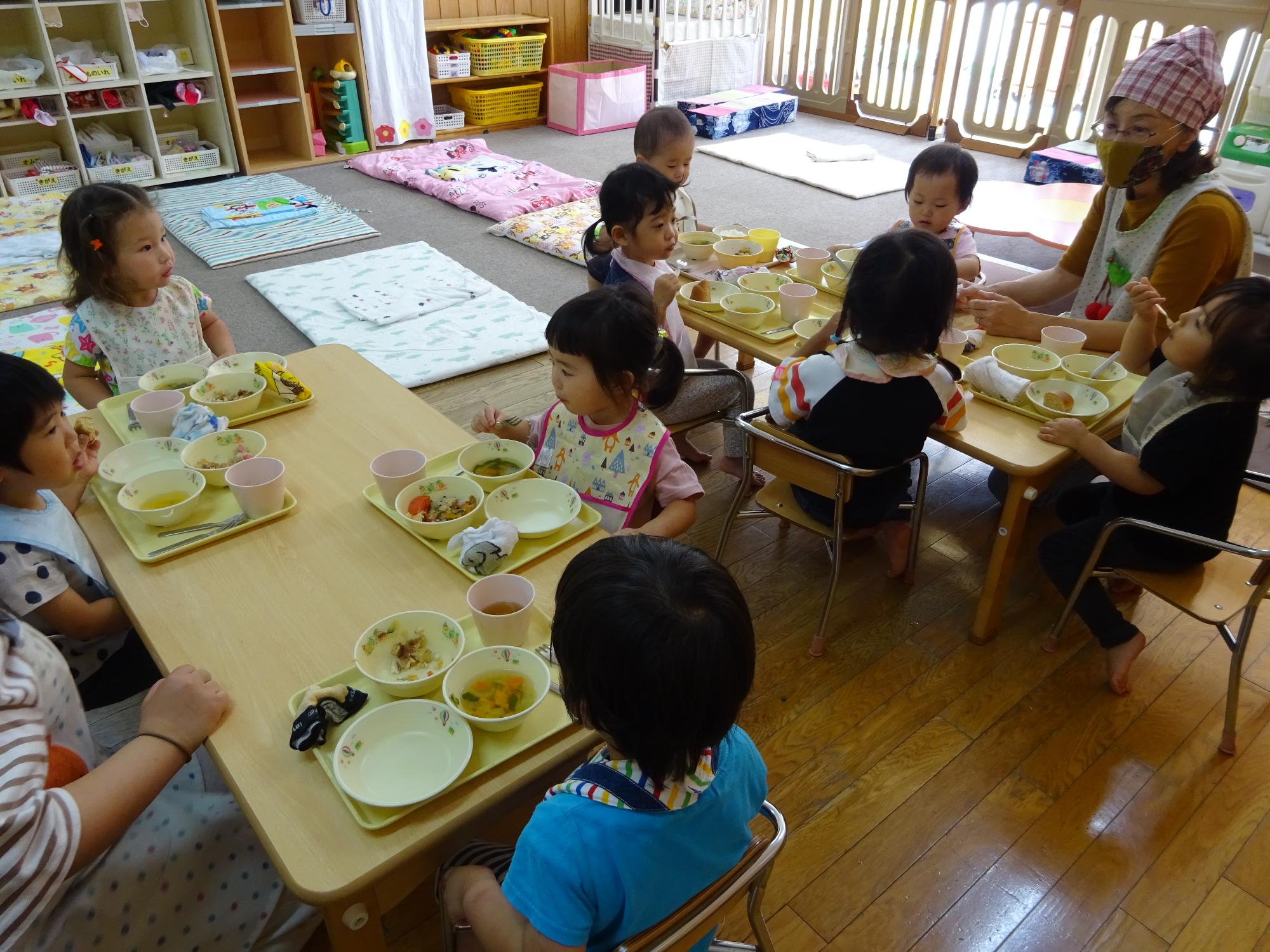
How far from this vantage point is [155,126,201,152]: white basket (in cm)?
500

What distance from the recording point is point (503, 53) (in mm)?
5988

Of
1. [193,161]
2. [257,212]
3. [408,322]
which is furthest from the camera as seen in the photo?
[193,161]

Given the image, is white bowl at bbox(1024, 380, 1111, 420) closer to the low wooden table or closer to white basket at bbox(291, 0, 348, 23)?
the low wooden table

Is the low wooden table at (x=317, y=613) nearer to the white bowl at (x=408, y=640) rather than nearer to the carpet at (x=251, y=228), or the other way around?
the white bowl at (x=408, y=640)

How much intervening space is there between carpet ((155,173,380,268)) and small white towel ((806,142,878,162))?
9.24 feet

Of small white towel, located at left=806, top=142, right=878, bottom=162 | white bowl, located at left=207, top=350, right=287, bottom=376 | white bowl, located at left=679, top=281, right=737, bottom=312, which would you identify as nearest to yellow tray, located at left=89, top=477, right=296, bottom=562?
white bowl, located at left=207, top=350, right=287, bottom=376

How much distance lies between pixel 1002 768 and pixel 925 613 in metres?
0.47

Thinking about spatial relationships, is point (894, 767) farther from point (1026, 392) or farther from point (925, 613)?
point (1026, 392)

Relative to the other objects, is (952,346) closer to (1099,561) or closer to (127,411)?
(1099,561)

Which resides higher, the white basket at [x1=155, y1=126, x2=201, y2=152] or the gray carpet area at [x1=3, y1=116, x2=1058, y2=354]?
the white basket at [x1=155, y1=126, x2=201, y2=152]

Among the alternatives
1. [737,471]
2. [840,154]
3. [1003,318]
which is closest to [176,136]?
[840,154]

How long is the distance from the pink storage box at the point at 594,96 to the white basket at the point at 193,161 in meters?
2.30

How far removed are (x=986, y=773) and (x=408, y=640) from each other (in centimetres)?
123

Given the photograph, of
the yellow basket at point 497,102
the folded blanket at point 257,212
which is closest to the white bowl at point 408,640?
the folded blanket at point 257,212
